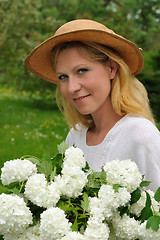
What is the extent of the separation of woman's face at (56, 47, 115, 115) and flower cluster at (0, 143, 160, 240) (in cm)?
93

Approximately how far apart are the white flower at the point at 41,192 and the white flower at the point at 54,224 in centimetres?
9

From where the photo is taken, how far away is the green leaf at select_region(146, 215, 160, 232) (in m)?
1.51

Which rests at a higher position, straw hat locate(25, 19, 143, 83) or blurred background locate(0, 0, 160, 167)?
straw hat locate(25, 19, 143, 83)

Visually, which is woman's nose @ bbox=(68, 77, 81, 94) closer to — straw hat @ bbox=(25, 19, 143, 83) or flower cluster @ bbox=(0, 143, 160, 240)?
straw hat @ bbox=(25, 19, 143, 83)

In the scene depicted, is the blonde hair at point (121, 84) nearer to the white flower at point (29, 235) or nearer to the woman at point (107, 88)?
the woman at point (107, 88)

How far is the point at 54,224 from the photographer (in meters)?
1.44

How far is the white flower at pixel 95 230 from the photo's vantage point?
145cm

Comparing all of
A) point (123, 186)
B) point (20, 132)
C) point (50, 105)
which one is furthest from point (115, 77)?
point (50, 105)

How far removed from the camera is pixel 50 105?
15.2 meters

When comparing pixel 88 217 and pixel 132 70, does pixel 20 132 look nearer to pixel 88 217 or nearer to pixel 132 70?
pixel 132 70

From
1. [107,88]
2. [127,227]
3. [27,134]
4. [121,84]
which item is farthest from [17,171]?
[27,134]

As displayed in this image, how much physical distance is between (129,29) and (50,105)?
17.6 ft

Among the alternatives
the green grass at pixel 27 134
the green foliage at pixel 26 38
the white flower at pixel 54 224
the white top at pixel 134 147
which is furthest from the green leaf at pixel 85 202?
the green foliage at pixel 26 38

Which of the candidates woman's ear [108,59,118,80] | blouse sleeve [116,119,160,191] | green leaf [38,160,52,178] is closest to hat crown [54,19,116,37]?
woman's ear [108,59,118,80]
